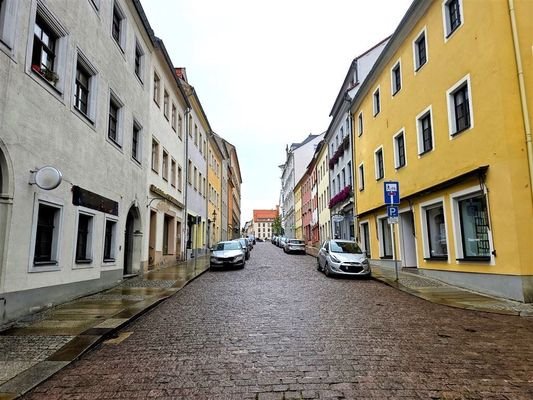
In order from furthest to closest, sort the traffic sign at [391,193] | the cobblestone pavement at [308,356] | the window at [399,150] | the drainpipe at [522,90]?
the window at [399,150]
the traffic sign at [391,193]
the drainpipe at [522,90]
the cobblestone pavement at [308,356]

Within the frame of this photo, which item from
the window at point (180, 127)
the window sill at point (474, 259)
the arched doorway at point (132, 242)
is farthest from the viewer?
the window at point (180, 127)

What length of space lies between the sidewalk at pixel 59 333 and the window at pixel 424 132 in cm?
1082

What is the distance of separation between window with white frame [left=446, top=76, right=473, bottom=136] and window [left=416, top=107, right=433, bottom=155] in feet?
4.68

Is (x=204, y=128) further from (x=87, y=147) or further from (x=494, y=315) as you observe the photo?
(x=494, y=315)

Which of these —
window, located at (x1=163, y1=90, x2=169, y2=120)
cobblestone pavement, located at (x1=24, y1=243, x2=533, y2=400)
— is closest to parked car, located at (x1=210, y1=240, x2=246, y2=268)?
window, located at (x1=163, y1=90, x2=169, y2=120)

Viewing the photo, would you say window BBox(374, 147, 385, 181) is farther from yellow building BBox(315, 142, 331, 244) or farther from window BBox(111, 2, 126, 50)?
yellow building BBox(315, 142, 331, 244)

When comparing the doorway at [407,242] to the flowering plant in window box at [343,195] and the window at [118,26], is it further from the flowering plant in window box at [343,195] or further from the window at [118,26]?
the window at [118,26]

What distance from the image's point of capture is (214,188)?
41.5 m

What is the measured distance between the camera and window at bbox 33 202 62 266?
28.6 feet

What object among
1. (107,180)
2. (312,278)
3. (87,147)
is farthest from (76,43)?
(312,278)

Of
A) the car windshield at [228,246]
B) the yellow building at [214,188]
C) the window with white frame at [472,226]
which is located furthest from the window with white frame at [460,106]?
the yellow building at [214,188]

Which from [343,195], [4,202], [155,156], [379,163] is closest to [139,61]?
[155,156]

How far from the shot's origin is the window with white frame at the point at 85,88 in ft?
36.3

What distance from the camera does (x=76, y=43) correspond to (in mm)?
10516
